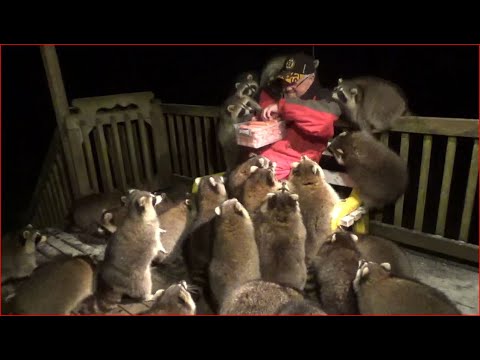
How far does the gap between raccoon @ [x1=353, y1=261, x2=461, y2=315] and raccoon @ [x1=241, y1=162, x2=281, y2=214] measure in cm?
130

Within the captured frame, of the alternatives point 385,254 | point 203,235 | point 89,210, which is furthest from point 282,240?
point 89,210

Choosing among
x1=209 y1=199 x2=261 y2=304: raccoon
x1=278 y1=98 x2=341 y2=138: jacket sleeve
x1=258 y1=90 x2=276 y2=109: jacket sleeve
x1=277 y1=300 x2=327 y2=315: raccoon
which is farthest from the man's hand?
x1=277 y1=300 x2=327 y2=315: raccoon

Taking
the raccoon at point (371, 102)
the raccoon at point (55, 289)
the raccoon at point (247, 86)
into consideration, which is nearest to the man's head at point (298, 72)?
the raccoon at point (371, 102)

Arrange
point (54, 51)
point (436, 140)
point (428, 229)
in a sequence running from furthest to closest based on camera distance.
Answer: point (436, 140), point (428, 229), point (54, 51)

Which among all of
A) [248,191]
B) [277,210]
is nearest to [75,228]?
[248,191]

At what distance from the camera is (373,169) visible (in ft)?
13.7

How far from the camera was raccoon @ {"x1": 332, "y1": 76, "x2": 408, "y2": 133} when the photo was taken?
15.1 feet

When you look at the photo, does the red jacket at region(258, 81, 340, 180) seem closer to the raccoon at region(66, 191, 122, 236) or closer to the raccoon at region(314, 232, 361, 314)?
the raccoon at region(314, 232, 361, 314)

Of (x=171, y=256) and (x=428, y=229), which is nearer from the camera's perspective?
(x=171, y=256)

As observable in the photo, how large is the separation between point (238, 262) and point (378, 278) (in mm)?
1184

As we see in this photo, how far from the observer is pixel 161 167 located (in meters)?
6.96

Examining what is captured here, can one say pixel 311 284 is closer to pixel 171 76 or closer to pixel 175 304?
pixel 175 304

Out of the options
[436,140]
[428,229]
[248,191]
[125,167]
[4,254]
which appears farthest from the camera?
[436,140]

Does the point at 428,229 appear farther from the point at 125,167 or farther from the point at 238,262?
the point at 125,167
